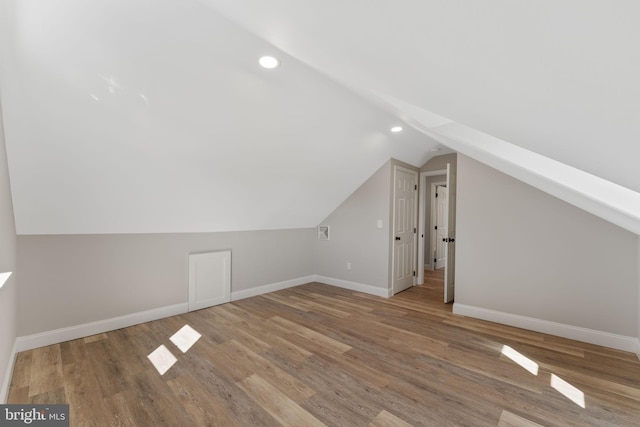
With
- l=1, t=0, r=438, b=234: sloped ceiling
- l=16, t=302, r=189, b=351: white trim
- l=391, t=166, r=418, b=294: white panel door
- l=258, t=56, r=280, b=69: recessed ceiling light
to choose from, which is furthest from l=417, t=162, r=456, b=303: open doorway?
l=16, t=302, r=189, b=351: white trim

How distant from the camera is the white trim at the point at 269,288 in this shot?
13.8ft

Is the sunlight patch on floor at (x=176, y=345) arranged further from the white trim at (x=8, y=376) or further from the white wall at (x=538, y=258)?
the white wall at (x=538, y=258)

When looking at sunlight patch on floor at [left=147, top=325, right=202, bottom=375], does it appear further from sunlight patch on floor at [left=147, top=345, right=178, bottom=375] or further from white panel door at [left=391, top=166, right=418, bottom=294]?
white panel door at [left=391, top=166, right=418, bottom=294]

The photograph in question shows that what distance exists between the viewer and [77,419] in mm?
1757

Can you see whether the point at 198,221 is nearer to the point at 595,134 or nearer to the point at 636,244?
the point at 595,134

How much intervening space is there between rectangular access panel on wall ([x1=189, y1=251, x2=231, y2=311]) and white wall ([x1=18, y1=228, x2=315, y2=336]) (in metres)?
0.09

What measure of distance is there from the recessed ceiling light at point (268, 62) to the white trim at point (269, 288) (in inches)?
125

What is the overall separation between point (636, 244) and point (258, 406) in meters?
3.70

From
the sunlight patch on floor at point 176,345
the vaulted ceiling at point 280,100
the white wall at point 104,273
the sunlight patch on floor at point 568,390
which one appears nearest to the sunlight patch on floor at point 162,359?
the sunlight patch on floor at point 176,345

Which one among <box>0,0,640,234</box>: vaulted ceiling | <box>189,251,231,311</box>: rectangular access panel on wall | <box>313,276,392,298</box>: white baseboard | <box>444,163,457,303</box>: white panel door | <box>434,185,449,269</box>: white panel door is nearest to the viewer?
<box>0,0,640,234</box>: vaulted ceiling

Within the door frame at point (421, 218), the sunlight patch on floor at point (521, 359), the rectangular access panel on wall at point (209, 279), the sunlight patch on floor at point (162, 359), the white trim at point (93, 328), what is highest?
the door frame at point (421, 218)

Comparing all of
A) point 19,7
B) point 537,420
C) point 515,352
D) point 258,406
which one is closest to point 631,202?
point 537,420

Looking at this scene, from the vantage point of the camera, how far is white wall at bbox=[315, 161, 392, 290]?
4480mm

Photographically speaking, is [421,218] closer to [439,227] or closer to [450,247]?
[450,247]
